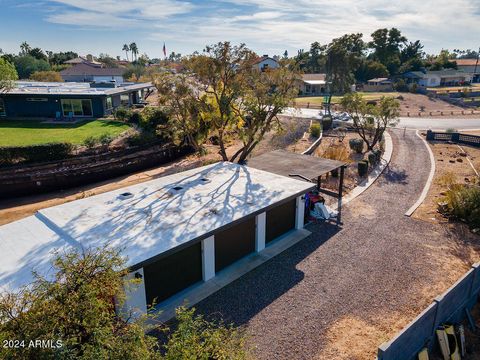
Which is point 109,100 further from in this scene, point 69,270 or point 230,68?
point 69,270

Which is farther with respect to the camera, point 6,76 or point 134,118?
point 134,118

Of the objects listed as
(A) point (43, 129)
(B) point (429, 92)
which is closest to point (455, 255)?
(A) point (43, 129)

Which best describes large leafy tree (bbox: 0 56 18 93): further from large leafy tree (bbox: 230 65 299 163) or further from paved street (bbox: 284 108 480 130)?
paved street (bbox: 284 108 480 130)

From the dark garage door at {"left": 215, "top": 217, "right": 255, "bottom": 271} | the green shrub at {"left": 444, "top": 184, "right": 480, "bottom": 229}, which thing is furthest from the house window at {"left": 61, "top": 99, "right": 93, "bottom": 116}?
the green shrub at {"left": 444, "top": 184, "right": 480, "bottom": 229}

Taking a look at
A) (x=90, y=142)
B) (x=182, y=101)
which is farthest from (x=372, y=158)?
(x=90, y=142)

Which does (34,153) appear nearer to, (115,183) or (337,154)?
(115,183)

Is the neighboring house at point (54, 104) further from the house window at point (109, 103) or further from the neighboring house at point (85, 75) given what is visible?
the neighboring house at point (85, 75)
